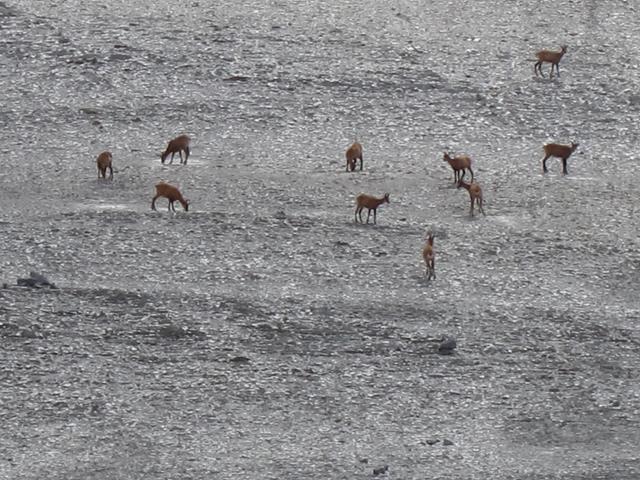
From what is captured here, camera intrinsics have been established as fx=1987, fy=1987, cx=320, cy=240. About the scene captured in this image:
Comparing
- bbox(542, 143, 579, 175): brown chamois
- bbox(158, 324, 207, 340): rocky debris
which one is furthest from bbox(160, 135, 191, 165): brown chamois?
bbox(158, 324, 207, 340): rocky debris

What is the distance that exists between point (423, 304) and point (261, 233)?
3.07m

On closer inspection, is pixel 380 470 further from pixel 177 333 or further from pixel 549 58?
pixel 549 58

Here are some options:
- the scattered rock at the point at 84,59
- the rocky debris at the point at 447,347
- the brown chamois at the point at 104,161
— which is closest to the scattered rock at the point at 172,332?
the rocky debris at the point at 447,347

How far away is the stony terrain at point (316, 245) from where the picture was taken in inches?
865

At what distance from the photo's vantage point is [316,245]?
1057 inches

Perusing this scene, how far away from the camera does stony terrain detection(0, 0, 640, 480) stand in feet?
72.1

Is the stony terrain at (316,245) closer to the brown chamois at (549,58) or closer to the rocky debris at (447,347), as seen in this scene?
the rocky debris at (447,347)

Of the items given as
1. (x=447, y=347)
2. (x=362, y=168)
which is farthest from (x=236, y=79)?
(x=447, y=347)

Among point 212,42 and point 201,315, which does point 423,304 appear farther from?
point 212,42

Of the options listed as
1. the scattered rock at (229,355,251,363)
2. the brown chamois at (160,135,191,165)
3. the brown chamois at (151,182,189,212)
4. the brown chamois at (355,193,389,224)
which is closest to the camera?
the scattered rock at (229,355,251,363)

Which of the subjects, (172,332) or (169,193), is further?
(169,193)

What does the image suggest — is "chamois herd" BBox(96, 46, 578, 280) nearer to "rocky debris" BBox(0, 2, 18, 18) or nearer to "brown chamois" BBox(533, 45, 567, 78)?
"brown chamois" BBox(533, 45, 567, 78)

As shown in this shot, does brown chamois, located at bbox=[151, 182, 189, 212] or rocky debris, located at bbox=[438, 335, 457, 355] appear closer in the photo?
rocky debris, located at bbox=[438, 335, 457, 355]

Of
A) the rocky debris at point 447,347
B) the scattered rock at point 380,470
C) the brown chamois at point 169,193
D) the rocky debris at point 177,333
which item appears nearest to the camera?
the scattered rock at point 380,470
